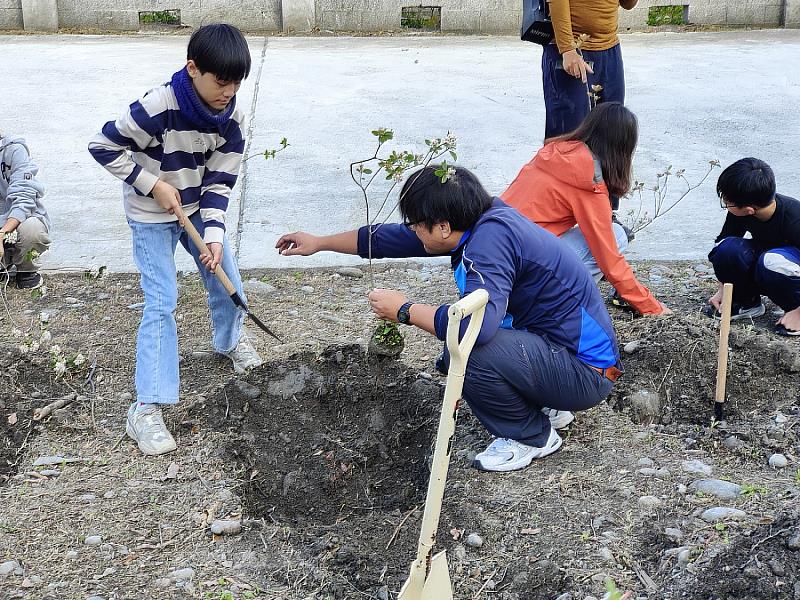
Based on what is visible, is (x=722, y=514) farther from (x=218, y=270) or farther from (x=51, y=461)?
(x=51, y=461)

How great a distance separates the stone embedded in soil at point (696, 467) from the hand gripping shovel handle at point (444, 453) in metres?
1.08

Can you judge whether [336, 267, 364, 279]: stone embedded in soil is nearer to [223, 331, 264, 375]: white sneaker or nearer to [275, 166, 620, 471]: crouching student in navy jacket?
[223, 331, 264, 375]: white sneaker

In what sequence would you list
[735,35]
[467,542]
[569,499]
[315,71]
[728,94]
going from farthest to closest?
[735,35], [315,71], [728,94], [569,499], [467,542]

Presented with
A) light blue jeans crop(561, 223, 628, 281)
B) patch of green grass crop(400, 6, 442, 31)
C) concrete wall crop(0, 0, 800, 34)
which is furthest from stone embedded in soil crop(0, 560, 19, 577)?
patch of green grass crop(400, 6, 442, 31)

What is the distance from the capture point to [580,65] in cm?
452

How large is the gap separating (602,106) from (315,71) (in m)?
5.69

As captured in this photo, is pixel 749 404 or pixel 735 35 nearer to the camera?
pixel 749 404

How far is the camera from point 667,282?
4.76 m

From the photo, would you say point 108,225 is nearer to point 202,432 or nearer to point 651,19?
point 202,432

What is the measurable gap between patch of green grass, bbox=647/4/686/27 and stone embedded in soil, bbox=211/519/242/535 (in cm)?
1074

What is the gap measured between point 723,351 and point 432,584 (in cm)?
153

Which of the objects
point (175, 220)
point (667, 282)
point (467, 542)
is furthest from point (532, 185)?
point (467, 542)

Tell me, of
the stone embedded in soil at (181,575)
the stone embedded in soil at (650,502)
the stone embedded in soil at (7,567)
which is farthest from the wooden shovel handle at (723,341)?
the stone embedded in soil at (7,567)

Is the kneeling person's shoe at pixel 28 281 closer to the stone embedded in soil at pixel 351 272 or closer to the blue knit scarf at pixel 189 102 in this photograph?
the stone embedded in soil at pixel 351 272
